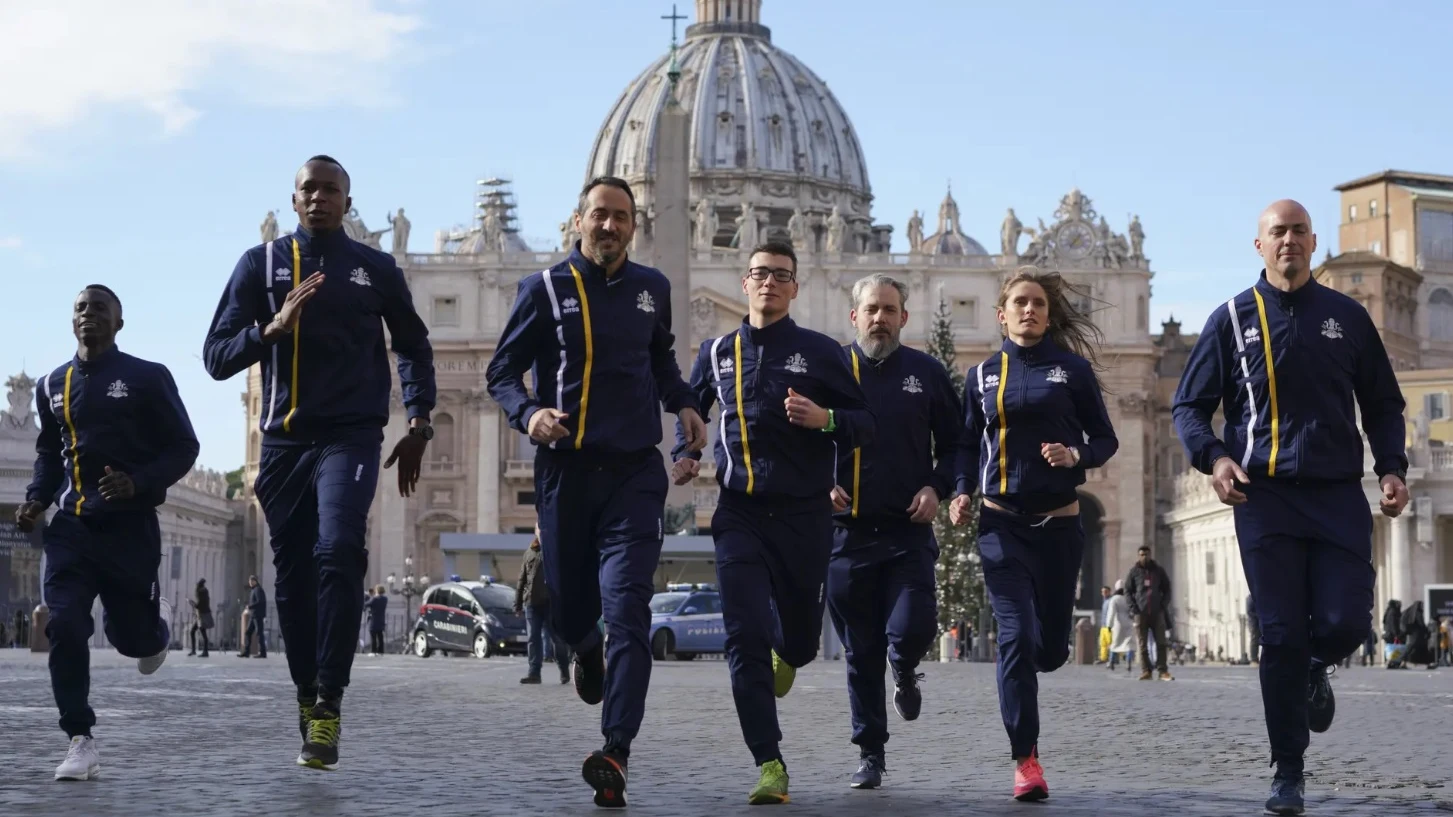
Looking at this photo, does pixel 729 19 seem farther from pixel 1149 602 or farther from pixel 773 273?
pixel 773 273

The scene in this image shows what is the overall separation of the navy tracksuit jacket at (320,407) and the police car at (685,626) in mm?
27903

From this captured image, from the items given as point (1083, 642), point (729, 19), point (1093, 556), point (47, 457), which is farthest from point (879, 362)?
point (729, 19)

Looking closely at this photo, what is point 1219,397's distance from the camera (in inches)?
319

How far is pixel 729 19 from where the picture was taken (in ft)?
443

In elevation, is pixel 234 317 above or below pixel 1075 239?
below

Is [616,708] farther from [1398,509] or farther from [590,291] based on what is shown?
[1398,509]

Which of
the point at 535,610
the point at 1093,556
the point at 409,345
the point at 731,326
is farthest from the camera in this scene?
the point at 1093,556

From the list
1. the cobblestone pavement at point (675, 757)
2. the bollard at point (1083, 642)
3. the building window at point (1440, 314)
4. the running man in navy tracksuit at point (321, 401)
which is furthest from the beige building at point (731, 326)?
the running man in navy tracksuit at point (321, 401)

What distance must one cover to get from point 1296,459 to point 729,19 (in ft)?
424

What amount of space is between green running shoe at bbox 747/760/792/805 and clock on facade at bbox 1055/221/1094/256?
87.6 m

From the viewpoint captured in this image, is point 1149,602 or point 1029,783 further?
point 1149,602

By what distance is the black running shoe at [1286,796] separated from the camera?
7.39 meters

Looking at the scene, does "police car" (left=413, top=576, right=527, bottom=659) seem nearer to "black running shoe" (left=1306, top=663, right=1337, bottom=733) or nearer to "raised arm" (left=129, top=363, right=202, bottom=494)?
"raised arm" (left=129, top=363, right=202, bottom=494)

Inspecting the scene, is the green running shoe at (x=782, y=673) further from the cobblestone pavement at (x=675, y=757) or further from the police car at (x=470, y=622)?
the police car at (x=470, y=622)
